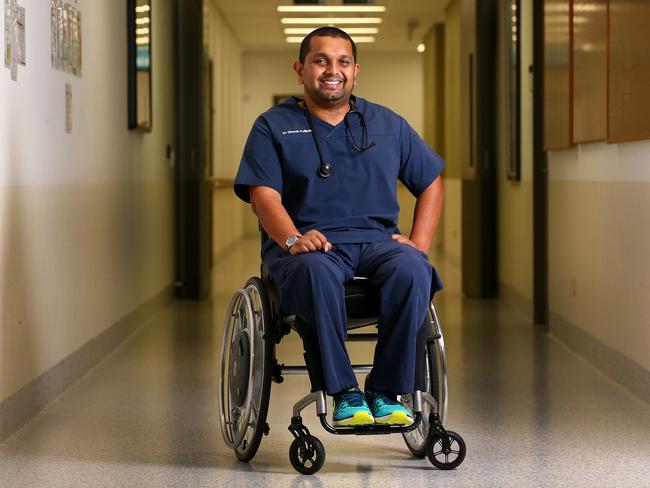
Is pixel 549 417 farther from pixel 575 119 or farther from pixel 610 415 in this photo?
pixel 575 119

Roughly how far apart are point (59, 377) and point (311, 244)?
1808 mm

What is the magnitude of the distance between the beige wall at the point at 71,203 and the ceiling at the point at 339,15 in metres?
4.78

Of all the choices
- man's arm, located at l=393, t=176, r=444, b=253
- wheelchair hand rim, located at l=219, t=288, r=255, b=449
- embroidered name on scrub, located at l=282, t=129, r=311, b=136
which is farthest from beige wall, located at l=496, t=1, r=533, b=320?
embroidered name on scrub, located at l=282, t=129, r=311, b=136

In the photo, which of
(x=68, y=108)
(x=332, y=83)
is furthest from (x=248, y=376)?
(x=68, y=108)

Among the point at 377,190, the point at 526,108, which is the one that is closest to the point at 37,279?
the point at 377,190

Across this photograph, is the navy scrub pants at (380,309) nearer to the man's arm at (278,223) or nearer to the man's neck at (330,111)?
the man's arm at (278,223)

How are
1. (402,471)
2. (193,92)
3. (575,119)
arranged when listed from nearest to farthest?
(402,471)
(575,119)
(193,92)

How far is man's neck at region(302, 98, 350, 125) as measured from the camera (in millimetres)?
3564

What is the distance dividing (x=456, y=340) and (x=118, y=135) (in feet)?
6.68

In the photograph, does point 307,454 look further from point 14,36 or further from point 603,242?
point 603,242

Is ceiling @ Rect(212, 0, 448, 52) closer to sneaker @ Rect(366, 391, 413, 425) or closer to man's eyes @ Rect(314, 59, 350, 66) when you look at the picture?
man's eyes @ Rect(314, 59, 350, 66)

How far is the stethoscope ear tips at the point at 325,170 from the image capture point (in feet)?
11.4

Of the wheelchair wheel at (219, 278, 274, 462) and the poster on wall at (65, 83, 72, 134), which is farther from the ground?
the poster on wall at (65, 83, 72, 134)

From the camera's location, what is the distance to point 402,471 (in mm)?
3445
